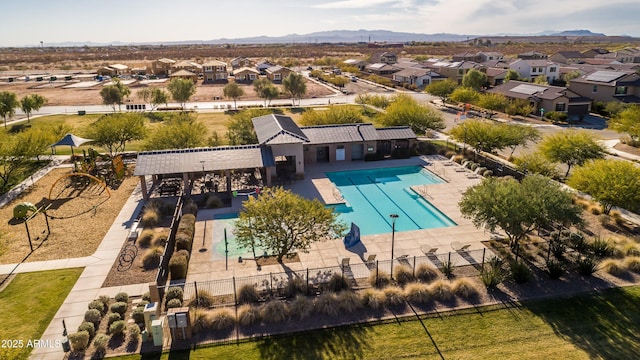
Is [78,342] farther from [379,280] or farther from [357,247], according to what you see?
[357,247]

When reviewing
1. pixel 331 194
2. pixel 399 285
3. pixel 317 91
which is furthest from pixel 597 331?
pixel 317 91

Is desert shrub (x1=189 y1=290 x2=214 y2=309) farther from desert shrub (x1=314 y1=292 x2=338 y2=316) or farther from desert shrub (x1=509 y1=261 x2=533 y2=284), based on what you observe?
desert shrub (x1=509 y1=261 x2=533 y2=284)

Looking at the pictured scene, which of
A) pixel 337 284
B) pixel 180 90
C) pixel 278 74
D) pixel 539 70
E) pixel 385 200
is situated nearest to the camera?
pixel 337 284

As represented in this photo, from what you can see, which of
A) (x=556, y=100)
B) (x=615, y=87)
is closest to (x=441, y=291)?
(x=556, y=100)

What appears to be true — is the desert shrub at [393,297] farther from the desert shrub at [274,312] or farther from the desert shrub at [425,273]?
the desert shrub at [274,312]

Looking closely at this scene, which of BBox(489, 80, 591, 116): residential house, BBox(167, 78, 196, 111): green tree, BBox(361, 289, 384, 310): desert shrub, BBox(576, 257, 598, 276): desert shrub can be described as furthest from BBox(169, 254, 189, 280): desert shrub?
BBox(489, 80, 591, 116): residential house

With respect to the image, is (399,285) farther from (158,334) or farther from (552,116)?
(552,116)
